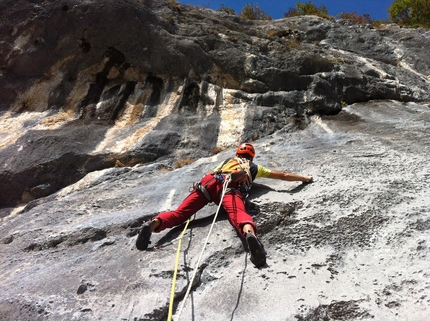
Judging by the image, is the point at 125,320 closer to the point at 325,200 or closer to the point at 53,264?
the point at 53,264

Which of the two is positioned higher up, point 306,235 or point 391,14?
point 391,14

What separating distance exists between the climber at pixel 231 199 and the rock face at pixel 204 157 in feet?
0.65

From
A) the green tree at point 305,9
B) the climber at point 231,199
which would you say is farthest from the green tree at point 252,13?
the climber at point 231,199

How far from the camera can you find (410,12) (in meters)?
23.6


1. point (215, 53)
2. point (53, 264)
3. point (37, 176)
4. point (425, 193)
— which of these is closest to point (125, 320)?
point (53, 264)

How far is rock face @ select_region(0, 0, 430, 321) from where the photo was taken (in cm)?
333

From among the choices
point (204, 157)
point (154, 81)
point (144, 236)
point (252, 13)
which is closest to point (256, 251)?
point (144, 236)

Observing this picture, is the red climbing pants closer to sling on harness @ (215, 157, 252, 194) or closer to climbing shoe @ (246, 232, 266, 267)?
sling on harness @ (215, 157, 252, 194)

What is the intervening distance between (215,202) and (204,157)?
3.09m

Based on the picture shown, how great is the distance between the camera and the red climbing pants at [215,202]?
13.5 ft

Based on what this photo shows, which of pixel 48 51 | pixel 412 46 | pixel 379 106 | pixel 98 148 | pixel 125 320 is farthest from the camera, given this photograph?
pixel 412 46

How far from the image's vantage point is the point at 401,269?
3260 mm

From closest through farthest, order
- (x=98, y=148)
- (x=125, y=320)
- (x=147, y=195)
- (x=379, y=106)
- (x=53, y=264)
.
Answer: (x=125, y=320), (x=53, y=264), (x=147, y=195), (x=98, y=148), (x=379, y=106)

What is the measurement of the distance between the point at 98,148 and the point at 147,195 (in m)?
2.57
